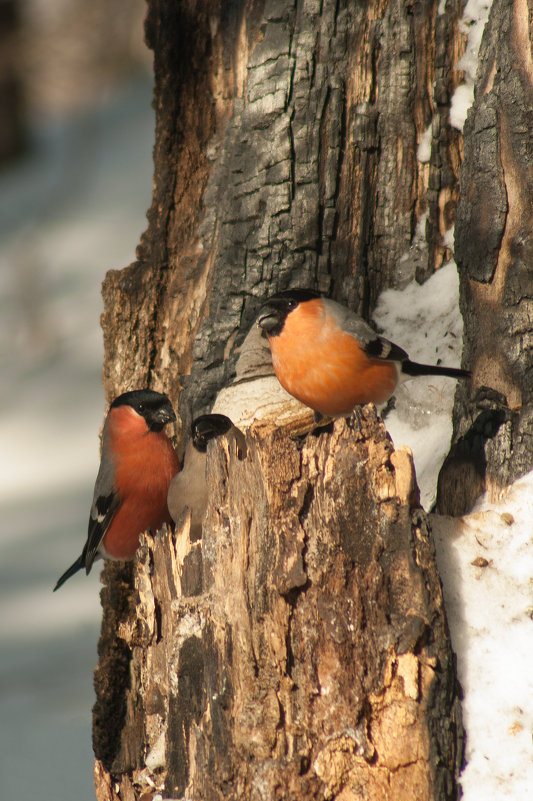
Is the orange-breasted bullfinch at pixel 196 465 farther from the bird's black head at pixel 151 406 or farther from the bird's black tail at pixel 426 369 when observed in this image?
the bird's black tail at pixel 426 369

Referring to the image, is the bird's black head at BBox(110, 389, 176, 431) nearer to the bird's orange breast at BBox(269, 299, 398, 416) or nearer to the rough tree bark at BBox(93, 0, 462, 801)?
the rough tree bark at BBox(93, 0, 462, 801)

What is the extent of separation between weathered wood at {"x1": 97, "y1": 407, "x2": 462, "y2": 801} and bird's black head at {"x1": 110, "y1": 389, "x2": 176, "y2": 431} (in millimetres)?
1279

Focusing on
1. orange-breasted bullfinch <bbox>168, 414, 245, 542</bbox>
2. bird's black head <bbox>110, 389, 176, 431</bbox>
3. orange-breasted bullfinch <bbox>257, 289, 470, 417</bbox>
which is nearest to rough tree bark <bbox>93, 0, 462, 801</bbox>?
bird's black head <bbox>110, 389, 176, 431</bbox>

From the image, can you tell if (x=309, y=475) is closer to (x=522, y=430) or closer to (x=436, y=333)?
(x=522, y=430)

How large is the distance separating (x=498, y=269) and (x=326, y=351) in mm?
902

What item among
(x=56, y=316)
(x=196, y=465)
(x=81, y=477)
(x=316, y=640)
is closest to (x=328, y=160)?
(x=196, y=465)

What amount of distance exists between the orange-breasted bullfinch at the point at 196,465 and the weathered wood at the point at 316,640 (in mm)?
777

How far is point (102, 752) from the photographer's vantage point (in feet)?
13.8

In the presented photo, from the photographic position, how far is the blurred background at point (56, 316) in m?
5.57

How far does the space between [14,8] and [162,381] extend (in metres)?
9.85

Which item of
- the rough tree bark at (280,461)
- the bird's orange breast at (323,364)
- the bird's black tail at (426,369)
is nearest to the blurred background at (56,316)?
the rough tree bark at (280,461)

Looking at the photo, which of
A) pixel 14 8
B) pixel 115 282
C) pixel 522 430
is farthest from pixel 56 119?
pixel 522 430

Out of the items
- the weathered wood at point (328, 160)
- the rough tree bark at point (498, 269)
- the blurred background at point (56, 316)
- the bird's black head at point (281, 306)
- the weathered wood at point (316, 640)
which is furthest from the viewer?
the blurred background at point (56, 316)

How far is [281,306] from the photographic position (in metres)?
3.94
